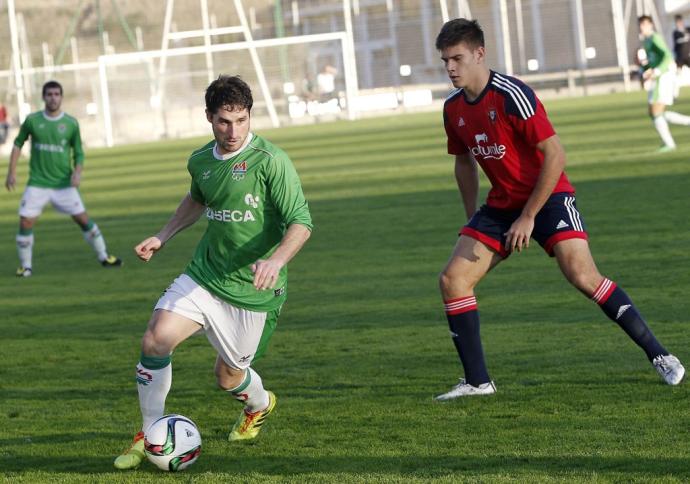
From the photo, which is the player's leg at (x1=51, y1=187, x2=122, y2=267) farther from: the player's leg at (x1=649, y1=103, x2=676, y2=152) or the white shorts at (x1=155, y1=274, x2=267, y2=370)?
the player's leg at (x1=649, y1=103, x2=676, y2=152)

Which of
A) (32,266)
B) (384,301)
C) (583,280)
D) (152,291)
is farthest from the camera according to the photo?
(32,266)

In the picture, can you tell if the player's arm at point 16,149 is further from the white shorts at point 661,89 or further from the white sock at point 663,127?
the white sock at point 663,127

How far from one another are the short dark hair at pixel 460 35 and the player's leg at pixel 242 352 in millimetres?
1652

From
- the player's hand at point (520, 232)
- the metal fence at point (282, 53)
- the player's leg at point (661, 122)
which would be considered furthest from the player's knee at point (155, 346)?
the metal fence at point (282, 53)

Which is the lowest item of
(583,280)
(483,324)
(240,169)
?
(483,324)

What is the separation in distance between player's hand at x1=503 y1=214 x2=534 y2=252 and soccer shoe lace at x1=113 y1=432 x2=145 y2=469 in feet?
6.79

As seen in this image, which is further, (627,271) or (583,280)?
(627,271)

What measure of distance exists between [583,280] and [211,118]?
2.18 m

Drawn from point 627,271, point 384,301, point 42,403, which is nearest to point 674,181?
point 627,271

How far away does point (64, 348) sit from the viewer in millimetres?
9461

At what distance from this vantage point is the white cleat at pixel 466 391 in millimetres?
6781

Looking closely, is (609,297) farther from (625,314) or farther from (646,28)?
(646,28)

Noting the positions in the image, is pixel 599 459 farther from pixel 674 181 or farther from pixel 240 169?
pixel 674 181

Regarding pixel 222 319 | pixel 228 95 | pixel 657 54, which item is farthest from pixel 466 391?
pixel 657 54
